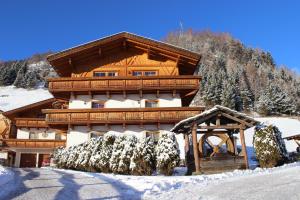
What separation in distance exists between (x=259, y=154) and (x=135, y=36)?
54.3 ft

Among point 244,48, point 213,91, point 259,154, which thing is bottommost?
point 259,154

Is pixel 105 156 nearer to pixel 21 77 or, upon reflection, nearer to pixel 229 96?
pixel 229 96

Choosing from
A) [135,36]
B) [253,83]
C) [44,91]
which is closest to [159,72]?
[135,36]

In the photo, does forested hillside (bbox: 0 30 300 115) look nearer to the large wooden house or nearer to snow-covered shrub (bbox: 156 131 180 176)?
the large wooden house

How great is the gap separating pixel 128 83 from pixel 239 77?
242 ft

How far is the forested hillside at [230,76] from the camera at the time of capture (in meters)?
75.4

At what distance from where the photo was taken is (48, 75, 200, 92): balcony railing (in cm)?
2898

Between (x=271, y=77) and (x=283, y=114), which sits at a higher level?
(x=271, y=77)

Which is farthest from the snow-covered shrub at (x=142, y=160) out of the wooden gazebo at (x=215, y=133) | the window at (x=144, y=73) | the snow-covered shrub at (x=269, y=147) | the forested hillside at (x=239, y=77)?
the forested hillside at (x=239, y=77)

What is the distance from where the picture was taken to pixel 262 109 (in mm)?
72438

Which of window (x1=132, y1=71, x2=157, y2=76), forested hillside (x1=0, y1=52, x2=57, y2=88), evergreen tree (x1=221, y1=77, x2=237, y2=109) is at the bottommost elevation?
window (x1=132, y1=71, x2=157, y2=76)

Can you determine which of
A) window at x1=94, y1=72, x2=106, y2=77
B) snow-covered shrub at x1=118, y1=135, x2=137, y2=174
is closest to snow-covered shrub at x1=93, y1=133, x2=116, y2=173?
snow-covered shrub at x1=118, y1=135, x2=137, y2=174

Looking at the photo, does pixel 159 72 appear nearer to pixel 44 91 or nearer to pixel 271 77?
pixel 44 91

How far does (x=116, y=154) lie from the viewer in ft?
61.7
